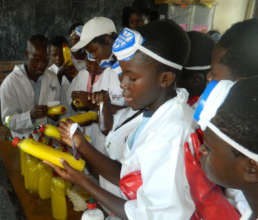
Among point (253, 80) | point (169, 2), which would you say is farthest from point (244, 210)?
point (169, 2)

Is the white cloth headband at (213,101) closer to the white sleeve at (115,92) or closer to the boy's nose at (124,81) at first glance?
the boy's nose at (124,81)

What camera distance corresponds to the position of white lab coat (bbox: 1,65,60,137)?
5.30 ft

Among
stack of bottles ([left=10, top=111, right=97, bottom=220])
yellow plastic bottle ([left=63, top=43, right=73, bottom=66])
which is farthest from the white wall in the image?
stack of bottles ([left=10, top=111, right=97, bottom=220])

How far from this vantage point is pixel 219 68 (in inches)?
34.8

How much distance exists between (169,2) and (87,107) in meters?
3.38

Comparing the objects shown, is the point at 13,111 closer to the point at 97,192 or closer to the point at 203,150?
the point at 97,192

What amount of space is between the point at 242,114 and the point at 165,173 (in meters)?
0.28

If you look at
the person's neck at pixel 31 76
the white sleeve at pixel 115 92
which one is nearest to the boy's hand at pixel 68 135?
the white sleeve at pixel 115 92

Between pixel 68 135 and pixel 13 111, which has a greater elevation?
pixel 68 135

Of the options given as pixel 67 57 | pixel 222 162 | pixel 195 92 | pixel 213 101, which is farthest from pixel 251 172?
pixel 67 57

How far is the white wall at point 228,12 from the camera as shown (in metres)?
5.05

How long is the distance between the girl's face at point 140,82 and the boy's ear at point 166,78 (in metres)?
0.01

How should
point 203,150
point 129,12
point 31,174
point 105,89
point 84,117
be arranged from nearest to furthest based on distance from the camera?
point 203,150 < point 31,174 < point 84,117 < point 105,89 < point 129,12

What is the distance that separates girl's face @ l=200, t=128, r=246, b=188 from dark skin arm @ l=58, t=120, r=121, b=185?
1.61 ft
